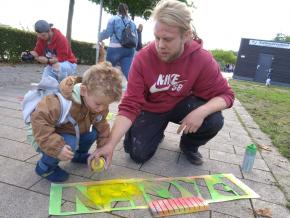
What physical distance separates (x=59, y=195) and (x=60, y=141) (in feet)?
1.27

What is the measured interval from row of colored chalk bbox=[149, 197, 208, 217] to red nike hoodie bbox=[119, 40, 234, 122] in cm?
87

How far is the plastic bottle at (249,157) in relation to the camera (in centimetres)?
312

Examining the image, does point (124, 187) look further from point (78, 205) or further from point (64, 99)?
point (64, 99)

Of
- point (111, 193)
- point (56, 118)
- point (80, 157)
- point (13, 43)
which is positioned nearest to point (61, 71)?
point (80, 157)

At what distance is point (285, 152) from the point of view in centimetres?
402

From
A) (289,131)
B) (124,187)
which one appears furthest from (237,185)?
(289,131)

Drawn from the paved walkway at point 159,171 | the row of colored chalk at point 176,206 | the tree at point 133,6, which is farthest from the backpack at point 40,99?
the tree at point 133,6

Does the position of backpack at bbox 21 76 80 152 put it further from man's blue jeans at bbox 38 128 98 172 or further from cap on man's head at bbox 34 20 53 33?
cap on man's head at bbox 34 20 53 33

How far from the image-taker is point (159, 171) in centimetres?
294

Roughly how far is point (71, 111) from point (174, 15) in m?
1.06

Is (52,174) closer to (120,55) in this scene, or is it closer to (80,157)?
(80,157)

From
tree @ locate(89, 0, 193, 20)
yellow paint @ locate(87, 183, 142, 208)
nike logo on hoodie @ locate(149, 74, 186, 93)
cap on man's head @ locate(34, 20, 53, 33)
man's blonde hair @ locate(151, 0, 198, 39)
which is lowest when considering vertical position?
yellow paint @ locate(87, 183, 142, 208)

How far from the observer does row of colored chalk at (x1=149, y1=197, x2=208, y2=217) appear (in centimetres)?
217

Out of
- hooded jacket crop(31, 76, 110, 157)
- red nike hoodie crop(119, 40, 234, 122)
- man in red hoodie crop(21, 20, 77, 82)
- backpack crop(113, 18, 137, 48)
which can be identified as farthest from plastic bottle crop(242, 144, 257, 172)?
backpack crop(113, 18, 137, 48)
